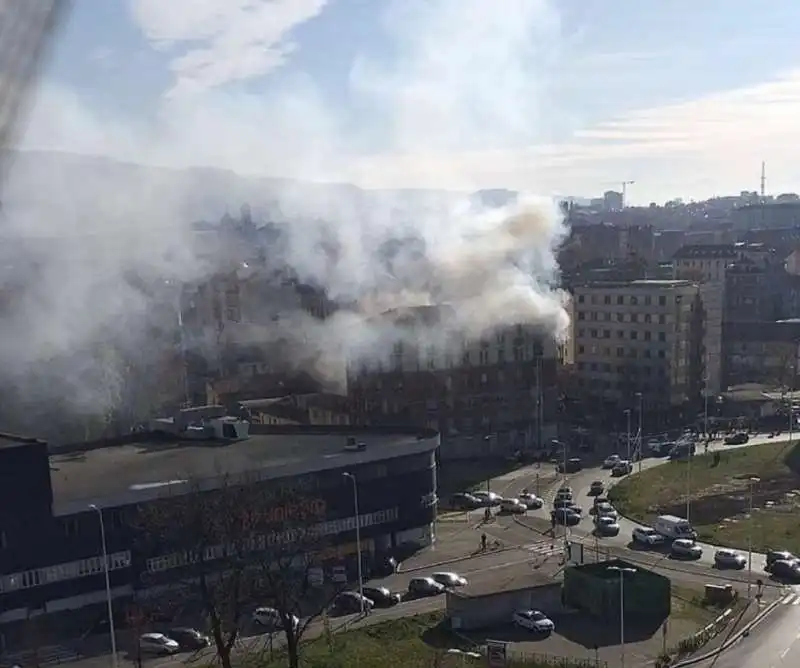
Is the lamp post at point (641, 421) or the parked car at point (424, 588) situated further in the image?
the lamp post at point (641, 421)

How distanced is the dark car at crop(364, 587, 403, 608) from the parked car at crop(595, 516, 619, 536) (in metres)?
5.49

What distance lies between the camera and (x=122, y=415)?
27.7 metres

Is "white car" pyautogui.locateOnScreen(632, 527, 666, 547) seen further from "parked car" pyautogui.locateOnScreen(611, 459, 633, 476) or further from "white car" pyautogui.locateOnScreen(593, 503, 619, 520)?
"parked car" pyautogui.locateOnScreen(611, 459, 633, 476)

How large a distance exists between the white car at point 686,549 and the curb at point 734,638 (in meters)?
2.40

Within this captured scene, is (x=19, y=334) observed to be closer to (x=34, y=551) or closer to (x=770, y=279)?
(x=34, y=551)

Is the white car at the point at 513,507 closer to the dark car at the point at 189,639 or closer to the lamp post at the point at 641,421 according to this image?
the lamp post at the point at 641,421

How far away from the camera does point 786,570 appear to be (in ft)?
51.9

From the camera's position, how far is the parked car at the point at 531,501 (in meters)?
21.3

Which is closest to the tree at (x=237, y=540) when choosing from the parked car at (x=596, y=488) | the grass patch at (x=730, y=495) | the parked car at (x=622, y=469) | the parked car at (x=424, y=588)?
the parked car at (x=424, y=588)

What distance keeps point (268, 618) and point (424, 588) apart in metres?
2.67

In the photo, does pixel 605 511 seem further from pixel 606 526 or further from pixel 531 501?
pixel 531 501

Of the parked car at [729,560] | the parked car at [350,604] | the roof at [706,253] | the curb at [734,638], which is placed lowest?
the parked car at [729,560]

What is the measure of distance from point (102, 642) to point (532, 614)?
638 cm

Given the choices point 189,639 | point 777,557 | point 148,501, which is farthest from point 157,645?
point 777,557
